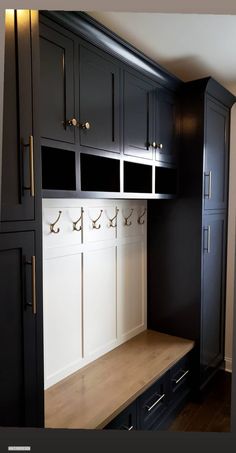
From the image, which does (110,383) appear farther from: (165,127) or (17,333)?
(165,127)

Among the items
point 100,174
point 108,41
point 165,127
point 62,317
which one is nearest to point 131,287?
point 62,317

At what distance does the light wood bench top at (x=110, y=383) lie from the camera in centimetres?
134

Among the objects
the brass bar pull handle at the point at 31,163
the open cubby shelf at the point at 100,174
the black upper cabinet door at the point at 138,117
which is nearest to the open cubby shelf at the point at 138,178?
the black upper cabinet door at the point at 138,117

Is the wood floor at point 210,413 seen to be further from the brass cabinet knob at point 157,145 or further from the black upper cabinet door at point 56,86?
the black upper cabinet door at point 56,86

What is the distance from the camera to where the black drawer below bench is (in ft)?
4.98

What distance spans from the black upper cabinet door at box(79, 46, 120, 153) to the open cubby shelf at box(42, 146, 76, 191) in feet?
0.32

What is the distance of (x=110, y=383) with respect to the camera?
1.60 m

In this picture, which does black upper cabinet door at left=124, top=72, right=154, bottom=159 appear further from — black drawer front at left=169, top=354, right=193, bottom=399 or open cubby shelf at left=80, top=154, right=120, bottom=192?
black drawer front at left=169, top=354, right=193, bottom=399

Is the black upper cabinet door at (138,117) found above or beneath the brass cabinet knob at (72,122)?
above

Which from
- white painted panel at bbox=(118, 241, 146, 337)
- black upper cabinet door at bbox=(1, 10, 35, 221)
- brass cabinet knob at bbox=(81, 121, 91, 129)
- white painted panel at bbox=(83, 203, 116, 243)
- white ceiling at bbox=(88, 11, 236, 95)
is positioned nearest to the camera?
black upper cabinet door at bbox=(1, 10, 35, 221)

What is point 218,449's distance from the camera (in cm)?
74

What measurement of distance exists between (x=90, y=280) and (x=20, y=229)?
0.92 metres

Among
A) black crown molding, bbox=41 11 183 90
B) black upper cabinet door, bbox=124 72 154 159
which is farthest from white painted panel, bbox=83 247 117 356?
black crown molding, bbox=41 11 183 90

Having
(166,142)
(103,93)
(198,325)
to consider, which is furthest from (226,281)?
(103,93)
